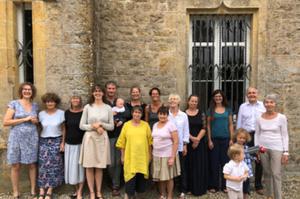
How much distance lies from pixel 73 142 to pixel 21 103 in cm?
95

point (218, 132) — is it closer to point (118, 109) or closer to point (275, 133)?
point (275, 133)

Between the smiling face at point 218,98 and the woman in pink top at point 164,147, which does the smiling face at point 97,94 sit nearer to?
the woman in pink top at point 164,147

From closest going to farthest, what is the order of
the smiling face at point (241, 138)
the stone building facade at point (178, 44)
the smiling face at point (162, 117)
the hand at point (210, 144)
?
the smiling face at point (241, 138), the smiling face at point (162, 117), the hand at point (210, 144), the stone building facade at point (178, 44)

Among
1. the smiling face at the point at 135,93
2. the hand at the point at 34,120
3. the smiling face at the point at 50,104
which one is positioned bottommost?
the hand at the point at 34,120

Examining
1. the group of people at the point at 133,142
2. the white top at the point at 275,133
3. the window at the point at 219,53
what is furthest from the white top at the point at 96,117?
the white top at the point at 275,133

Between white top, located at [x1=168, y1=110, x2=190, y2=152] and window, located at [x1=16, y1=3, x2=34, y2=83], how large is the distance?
241cm

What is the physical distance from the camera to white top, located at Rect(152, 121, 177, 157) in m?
5.00

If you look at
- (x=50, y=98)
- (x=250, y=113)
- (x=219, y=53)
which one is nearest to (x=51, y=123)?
(x=50, y=98)

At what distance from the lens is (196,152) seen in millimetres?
5520

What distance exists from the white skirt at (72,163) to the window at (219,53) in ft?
8.26

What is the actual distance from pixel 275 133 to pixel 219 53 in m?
2.22

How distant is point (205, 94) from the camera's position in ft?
21.9

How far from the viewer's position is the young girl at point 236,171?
4281 mm

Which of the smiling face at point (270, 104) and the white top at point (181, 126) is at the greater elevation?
the smiling face at point (270, 104)
